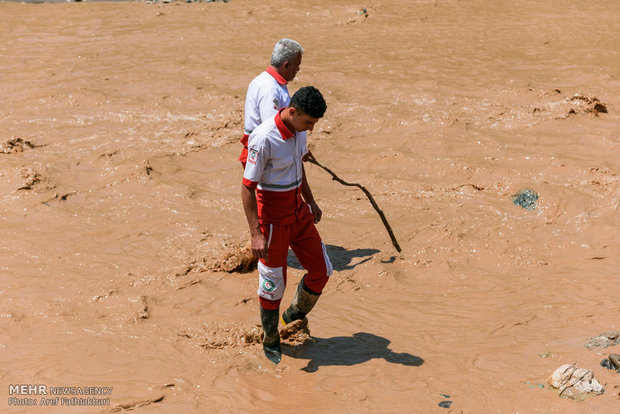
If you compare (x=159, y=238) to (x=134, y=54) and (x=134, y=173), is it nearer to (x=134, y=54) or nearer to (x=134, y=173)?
(x=134, y=173)

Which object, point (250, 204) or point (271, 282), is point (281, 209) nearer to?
point (250, 204)

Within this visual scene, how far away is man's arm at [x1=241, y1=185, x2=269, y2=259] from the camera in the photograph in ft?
13.0

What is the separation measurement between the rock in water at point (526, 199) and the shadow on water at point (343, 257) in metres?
1.66

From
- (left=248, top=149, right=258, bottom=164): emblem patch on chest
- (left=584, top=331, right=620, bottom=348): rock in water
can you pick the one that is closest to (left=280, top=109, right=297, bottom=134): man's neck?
(left=248, top=149, right=258, bottom=164): emblem patch on chest

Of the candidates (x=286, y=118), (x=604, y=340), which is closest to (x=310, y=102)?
(x=286, y=118)

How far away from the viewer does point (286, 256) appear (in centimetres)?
428

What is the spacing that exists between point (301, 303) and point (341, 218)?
219cm

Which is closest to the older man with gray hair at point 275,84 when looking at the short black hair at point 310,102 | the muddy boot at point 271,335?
the short black hair at point 310,102

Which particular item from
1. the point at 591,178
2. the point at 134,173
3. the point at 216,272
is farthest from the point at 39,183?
the point at 591,178

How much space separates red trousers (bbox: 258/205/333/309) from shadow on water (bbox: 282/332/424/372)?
1.51 feet

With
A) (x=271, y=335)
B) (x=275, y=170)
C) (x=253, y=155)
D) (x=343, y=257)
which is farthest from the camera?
(x=343, y=257)

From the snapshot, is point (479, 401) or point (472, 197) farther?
point (472, 197)

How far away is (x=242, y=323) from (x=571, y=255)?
290 centimetres

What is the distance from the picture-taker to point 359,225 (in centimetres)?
648
